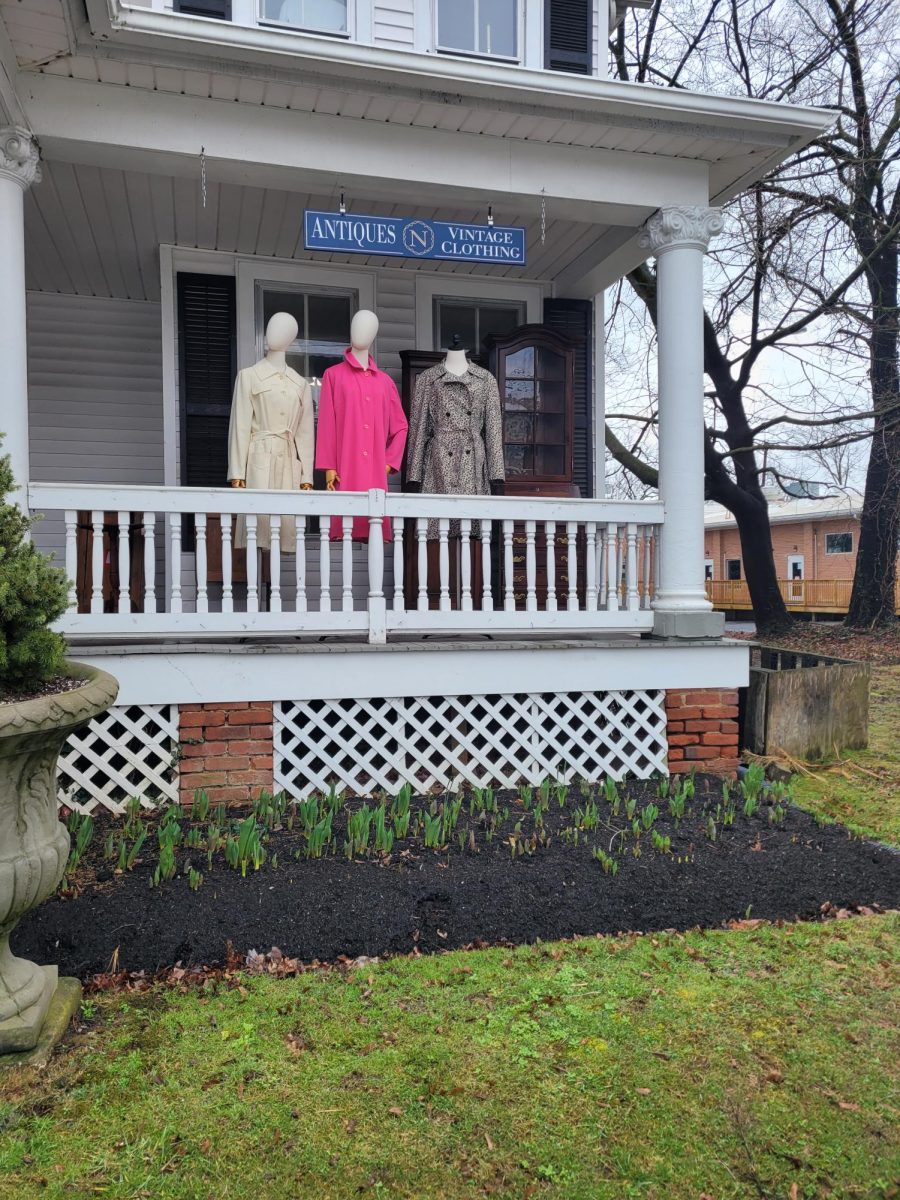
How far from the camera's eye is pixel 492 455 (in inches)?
227

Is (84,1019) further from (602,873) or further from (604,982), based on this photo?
(602,873)

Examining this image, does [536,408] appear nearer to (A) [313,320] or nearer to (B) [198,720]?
(A) [313,320]

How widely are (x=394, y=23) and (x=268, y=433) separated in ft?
9.76

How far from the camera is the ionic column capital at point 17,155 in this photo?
4.11 meters

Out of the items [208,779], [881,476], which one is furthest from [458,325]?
[881,476]

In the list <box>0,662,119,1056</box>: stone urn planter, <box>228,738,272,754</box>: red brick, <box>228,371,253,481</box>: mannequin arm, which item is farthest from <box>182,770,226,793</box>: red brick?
<box>0,662,119,1056</box>: stone urn planter

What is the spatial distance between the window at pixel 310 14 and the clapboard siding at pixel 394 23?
0.22 m

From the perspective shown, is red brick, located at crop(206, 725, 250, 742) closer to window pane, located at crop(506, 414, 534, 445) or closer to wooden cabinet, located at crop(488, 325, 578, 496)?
wooden cabinet, located at crop(488, 325, 578, 496)

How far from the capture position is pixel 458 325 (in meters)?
6.88

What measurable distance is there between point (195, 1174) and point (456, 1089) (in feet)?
2.06

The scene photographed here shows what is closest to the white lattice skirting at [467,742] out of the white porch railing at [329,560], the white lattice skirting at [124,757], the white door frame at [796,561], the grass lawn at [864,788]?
the white porch railing at [329,560]

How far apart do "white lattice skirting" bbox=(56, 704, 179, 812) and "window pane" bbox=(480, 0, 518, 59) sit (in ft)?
16.4

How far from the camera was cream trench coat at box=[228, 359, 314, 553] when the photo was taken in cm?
534

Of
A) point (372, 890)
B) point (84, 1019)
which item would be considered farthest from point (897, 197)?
point (84, 1019)
